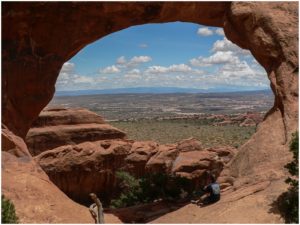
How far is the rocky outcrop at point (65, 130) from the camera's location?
32.4 metres

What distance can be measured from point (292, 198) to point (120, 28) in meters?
11.5

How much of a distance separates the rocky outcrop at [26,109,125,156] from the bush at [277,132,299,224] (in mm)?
22671

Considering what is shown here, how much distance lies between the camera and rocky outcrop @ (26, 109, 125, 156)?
3241cm

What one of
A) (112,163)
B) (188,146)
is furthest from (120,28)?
(188,146)

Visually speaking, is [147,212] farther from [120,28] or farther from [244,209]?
[120,28]

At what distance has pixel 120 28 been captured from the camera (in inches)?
763

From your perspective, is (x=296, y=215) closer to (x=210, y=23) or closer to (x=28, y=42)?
(x=210, y=23)

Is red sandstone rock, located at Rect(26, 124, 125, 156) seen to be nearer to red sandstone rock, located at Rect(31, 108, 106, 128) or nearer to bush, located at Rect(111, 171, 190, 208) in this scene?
red sandstone rock, located at Rect(31, 108, 106, 128)

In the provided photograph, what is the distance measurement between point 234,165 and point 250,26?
232 inches

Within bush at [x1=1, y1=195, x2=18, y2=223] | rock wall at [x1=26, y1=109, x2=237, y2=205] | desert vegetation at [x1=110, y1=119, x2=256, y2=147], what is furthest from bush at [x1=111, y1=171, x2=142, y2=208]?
desert vegetation at [x1=110, y1=119, x2=256, y2=147]

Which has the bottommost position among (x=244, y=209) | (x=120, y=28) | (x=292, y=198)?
(x=244, y=209)

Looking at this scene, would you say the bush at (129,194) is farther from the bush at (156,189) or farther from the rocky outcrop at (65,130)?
the rocky outcrop at (65,130)

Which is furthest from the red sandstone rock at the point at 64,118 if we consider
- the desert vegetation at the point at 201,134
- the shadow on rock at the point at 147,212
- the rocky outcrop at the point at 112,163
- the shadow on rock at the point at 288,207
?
the shadow on rock at the point at 288,207

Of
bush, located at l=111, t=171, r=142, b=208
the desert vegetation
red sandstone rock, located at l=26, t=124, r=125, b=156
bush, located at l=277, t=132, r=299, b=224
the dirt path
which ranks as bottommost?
the desert vegetation
